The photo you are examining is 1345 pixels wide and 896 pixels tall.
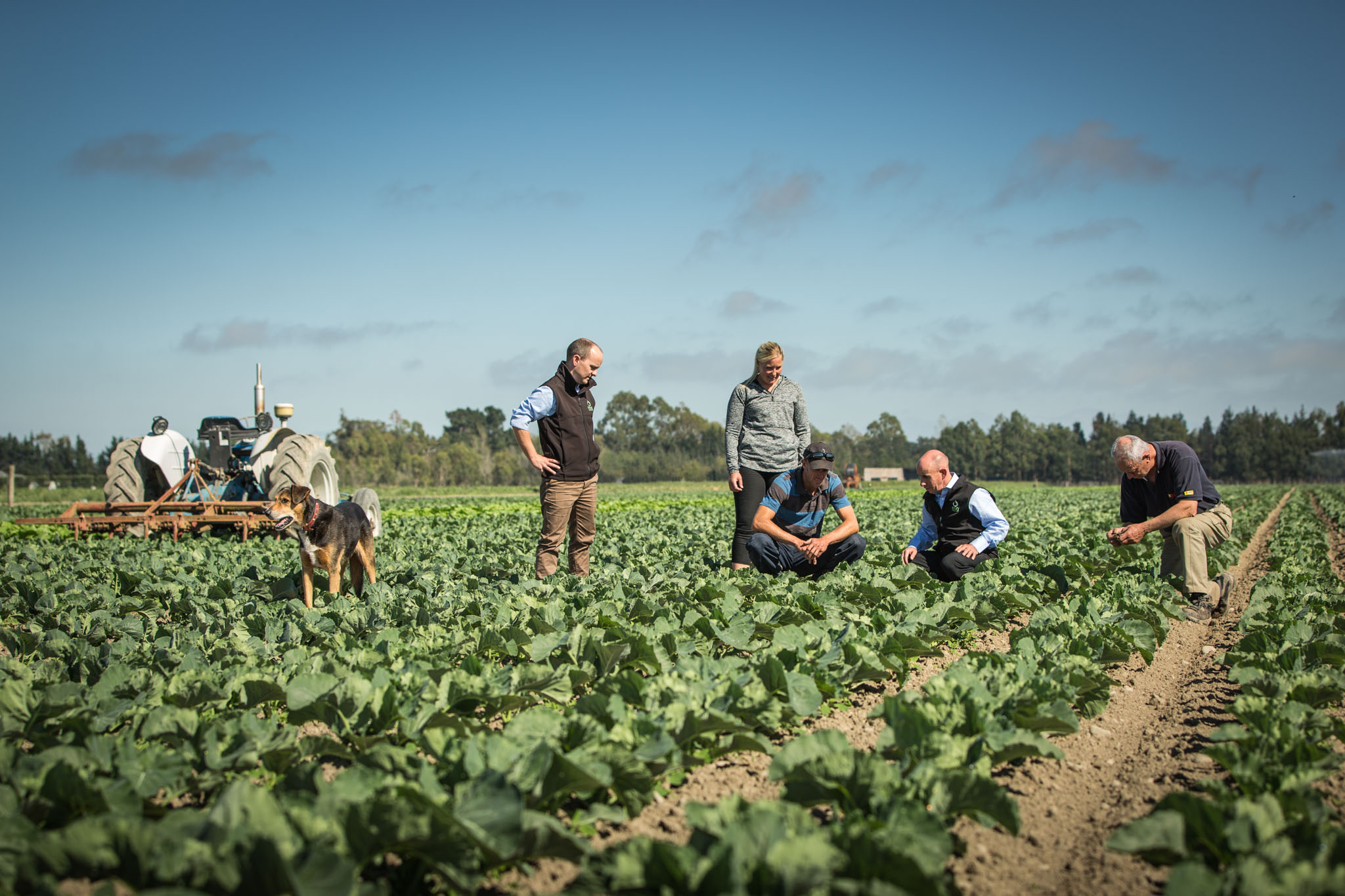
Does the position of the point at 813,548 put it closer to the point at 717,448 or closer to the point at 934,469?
the point at 934,469

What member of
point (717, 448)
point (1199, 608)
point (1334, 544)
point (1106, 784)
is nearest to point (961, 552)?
point (1199, 608)

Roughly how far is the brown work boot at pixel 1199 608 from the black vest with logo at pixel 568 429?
457 cm

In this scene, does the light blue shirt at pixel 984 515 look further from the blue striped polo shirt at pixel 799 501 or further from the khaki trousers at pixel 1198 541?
the khaki trousers at pixel 1198 541

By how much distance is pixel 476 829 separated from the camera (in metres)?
1.87

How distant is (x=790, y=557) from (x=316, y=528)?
349 cm

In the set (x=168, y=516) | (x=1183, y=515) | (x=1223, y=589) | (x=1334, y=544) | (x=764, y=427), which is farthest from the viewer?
(x=1334, y=544)

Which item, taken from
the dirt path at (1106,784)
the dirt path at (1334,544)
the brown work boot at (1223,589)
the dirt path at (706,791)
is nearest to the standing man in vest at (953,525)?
the dirt path at (1106,784)

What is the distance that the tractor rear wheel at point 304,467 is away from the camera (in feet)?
30.7

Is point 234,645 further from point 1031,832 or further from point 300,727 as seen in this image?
point 1031,832

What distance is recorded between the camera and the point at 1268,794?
7.09 ft

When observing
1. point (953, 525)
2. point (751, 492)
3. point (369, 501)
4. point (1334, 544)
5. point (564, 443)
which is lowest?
point (1334, 544)

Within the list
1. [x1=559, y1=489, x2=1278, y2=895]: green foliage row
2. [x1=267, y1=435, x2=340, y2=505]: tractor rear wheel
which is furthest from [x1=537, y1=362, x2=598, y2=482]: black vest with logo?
[x1=267, y1=435, x2=340, y2=505]: tractor rear wheel

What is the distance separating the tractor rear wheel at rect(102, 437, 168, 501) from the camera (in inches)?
387

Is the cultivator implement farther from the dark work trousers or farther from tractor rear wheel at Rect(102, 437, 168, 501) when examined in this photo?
the dark work trousers
